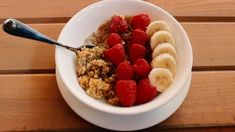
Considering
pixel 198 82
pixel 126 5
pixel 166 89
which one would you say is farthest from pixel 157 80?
pixel 126 5

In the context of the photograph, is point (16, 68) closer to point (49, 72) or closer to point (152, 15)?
point (49, 72)

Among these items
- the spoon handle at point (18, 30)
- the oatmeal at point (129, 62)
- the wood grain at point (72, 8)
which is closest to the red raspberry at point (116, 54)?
the oatmeal at point (129, 62)

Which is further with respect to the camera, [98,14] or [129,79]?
[98,14]

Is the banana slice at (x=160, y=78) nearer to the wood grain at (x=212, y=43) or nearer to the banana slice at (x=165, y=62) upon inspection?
the banana slice at (x=165, y=62)

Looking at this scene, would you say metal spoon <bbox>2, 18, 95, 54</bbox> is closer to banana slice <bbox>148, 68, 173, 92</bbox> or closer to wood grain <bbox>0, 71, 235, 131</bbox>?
wood grain <bbox>0, 71, 235, 131</bbox>

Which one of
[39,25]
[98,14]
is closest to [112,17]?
[98,14]

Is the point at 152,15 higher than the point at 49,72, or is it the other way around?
the point at 152,15

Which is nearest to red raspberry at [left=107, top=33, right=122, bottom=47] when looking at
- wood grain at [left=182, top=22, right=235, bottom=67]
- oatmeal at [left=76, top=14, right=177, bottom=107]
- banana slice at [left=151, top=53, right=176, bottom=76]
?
oatmeal at [left=76, top=14, right=177, bottom=107]

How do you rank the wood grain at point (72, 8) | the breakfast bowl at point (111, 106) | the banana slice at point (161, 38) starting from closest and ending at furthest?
the breakfast bowl at point (111, 106)
the banana slice at point (161, 38)
the wood grain at point (72, 8)

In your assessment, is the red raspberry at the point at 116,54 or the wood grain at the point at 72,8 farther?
the wood grain at the point at 72,8
